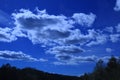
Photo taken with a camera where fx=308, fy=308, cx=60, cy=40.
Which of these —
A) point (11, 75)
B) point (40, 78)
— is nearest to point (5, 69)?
point (11, 75)

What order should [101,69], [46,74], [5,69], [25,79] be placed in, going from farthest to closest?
[46,74] → [25,79] → [5,69] → [101,69]

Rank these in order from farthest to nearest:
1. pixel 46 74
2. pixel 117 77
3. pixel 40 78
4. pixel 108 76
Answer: pixel 46 74 → pixel 40 78 → pixel 108 76 → pixel 117 77

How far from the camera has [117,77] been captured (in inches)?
2707

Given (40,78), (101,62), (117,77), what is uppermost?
(40,78)

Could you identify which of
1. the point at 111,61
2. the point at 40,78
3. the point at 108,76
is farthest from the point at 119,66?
the point at 40,78

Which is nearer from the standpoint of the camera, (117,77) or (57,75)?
(117,77)

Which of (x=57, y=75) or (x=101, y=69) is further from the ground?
(x=57, y=75)

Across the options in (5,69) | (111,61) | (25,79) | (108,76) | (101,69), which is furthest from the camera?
(25,79)

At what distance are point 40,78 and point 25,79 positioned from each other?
27826 mm

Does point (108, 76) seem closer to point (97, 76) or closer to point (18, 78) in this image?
point (97, 76)

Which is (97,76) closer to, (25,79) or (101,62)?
(101,62)

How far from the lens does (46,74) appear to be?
174375mm

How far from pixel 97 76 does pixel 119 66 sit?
722 centimetres

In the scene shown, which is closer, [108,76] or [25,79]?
[108,76]
